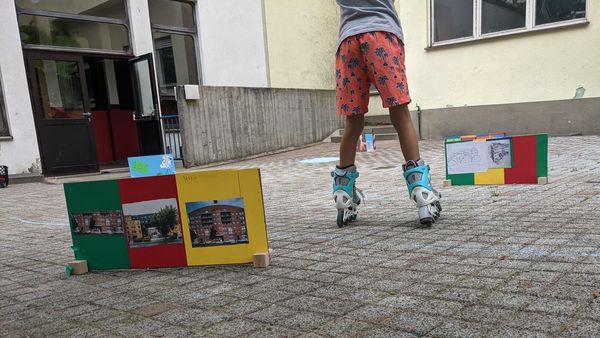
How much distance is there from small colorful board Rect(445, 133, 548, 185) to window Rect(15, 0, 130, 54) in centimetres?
855

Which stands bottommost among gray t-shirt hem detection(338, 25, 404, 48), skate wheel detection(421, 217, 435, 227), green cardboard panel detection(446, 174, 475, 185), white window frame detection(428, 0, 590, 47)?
green cardboard panel detection(446, 174, 475, 185)

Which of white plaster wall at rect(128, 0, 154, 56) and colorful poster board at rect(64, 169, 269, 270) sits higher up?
white plaster wall at rect(128, 0, 154, 56)

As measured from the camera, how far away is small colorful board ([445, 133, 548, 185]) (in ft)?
13.7

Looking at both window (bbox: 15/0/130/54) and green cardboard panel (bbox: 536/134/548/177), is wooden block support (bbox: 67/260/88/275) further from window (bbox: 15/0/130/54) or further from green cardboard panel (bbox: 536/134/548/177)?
window (bbox: 15/0/130/54)

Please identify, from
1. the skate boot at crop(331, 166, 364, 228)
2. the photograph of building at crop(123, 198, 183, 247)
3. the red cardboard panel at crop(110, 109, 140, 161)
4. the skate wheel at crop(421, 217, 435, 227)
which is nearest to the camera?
the photograph of building at crop(123, 198, 183, 247)

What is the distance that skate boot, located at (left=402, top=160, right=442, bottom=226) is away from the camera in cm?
286

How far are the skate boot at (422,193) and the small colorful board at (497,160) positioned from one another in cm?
169

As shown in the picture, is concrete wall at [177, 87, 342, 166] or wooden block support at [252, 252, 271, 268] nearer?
wooden block support at [252, 252, 271, 268]

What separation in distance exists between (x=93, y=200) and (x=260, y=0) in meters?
11.9

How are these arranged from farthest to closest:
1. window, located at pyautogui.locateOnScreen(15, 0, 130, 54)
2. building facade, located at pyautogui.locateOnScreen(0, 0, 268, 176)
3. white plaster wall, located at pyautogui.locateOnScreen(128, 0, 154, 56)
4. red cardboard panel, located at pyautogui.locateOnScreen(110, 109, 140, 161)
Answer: red cardboard panel, located at pyautogui.locateOnScreen(110, 109, 140, 161), white plaster wall, located at pyautogui.locateOnScreen(128, 0, 154, 56), window, located at pyautogui.locateOnScreen(15, 0, 130, 54), building facade, located at pyautogui.locateOnScreen(0, 0, 268, 176)

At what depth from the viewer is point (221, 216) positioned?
2.38 m

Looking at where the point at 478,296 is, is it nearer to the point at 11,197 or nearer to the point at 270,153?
the point at 11,197

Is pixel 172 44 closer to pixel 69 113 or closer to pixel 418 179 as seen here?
pixel 69 113

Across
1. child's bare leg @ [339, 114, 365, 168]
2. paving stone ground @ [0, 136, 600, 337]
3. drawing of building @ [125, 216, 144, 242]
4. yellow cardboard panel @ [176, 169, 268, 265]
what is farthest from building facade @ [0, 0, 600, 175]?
yellow cardboard panel @ [176, 169, 268, 265]
